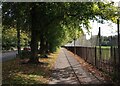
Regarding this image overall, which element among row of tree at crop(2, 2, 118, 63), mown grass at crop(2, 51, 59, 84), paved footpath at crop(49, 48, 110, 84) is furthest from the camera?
row of tree at crop(2, 2, 118, 63)

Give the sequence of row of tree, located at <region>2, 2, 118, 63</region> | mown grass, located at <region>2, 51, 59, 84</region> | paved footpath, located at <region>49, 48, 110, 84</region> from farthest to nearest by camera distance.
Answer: row of tree, located at <region>2, 2, 118, 63</region> < paved footpath, located at <region>49, 48, 110, 84</region> < mown grass, located at <region>2, 51, 59, 84</region>

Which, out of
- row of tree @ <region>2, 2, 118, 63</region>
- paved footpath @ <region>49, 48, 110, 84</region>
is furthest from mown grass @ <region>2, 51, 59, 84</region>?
row of tree @ <region>2, 2, 118, 63</region>

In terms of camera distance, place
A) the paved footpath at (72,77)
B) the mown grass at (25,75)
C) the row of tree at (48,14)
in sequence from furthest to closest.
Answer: the row of tree at (48,14), the paved footpath at (72,77), the mown grass at (25,75)

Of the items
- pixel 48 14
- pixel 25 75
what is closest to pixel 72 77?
pixel 25 75

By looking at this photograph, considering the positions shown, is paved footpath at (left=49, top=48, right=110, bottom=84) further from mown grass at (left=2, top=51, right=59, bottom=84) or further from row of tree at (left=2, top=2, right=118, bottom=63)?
row of tree at (left=2, top=2, right=118, bottom=63)

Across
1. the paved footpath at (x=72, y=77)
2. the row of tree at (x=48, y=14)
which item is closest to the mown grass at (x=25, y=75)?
the paved footpath at (x=72, y=77)

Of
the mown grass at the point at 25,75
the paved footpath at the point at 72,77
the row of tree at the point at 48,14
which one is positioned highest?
the row of tree at the point at 48,14

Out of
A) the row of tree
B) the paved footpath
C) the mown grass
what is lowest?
the paved footpath

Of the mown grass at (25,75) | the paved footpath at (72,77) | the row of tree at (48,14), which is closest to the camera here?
the mown grass at (25,75)

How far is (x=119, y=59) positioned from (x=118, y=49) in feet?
1.58

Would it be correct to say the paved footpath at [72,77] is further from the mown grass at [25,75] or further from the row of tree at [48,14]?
the row of tree at [48,14]

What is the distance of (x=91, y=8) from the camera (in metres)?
23.8

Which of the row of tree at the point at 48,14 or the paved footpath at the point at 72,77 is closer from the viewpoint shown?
the paved footpath at the point at 72,77

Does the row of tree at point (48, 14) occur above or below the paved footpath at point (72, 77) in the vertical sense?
above
